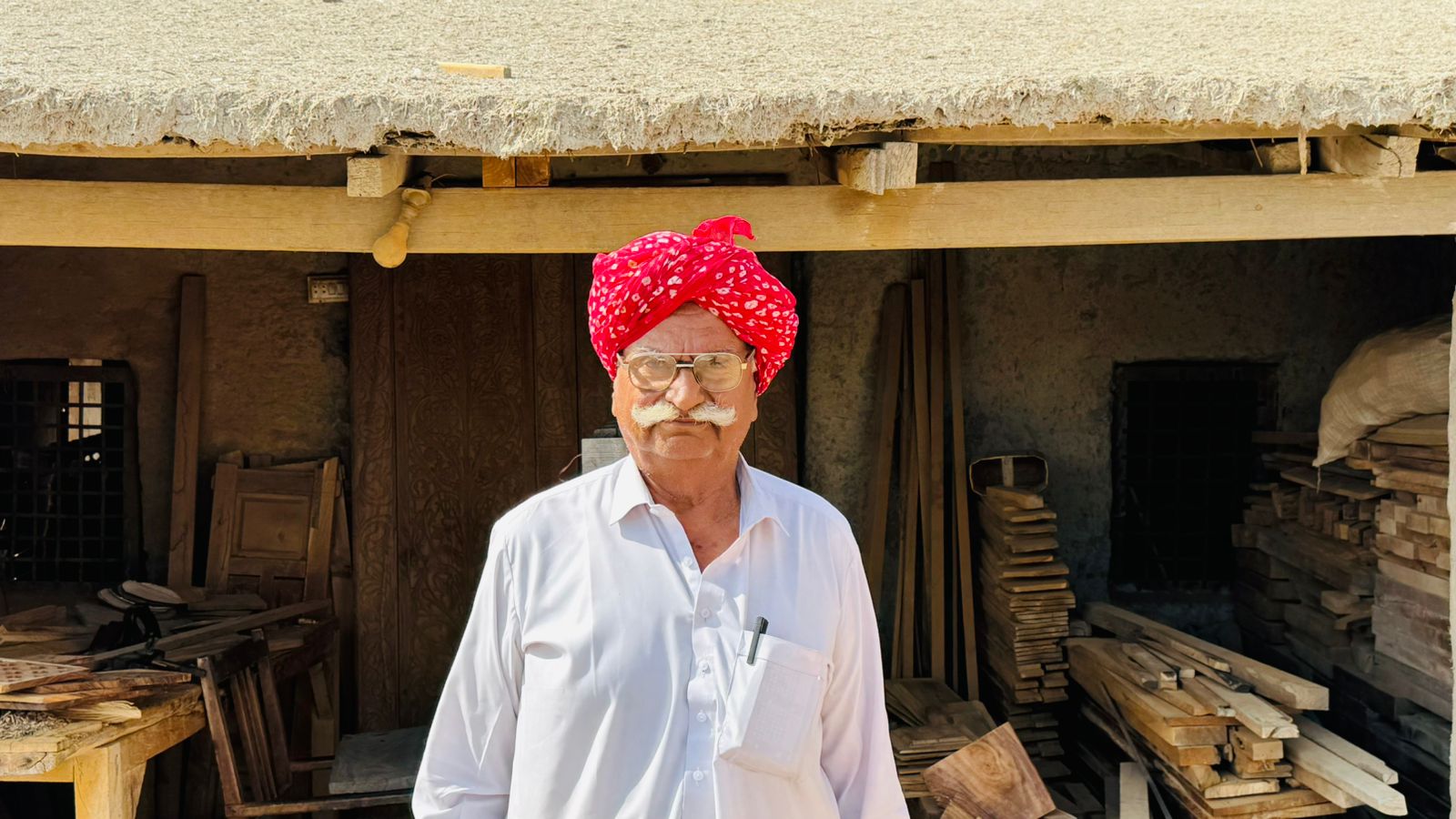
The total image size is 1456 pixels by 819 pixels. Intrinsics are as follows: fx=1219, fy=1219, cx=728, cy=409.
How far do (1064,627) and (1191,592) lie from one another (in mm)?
1170

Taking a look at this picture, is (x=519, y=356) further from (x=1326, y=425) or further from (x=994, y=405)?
(x=1326, y=425)

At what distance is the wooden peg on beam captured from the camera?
3.57 meters

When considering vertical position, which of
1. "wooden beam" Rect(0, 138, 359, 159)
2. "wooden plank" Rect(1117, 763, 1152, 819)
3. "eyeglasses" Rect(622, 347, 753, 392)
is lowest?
"wooden plank" Rect(1117, 763, 1152, 819)

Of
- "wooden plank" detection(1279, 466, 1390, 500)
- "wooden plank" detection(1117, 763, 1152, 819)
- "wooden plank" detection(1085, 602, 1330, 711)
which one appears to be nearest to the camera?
"wooden plank" detection(1085, 602, 1330, 711)

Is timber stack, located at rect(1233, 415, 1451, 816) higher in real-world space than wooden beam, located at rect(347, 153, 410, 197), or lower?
lower

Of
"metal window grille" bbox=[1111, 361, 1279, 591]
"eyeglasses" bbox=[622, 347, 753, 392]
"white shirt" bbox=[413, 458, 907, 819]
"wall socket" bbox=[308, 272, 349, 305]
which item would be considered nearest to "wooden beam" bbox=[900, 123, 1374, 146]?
"eyeglasses" bbox=[622, 347, 753, 392]

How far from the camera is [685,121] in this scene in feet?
10.9

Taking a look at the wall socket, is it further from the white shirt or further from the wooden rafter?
the white shirt

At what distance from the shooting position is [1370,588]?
5.36 metres

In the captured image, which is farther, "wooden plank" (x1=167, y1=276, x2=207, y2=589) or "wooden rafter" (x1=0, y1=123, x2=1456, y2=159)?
"wooden plank" (x1=167, y1=276, x2=207, y2=589)

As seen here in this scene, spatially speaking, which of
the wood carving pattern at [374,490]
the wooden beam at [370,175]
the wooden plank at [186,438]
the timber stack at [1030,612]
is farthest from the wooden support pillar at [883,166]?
A: the wooden plank at [186,438]

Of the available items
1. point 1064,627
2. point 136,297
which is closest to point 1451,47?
point 1064,627

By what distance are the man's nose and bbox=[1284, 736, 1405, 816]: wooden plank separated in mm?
3215

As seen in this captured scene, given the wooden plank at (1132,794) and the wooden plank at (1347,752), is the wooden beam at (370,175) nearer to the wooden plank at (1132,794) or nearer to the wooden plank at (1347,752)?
the wooden plank at (1132,794)
